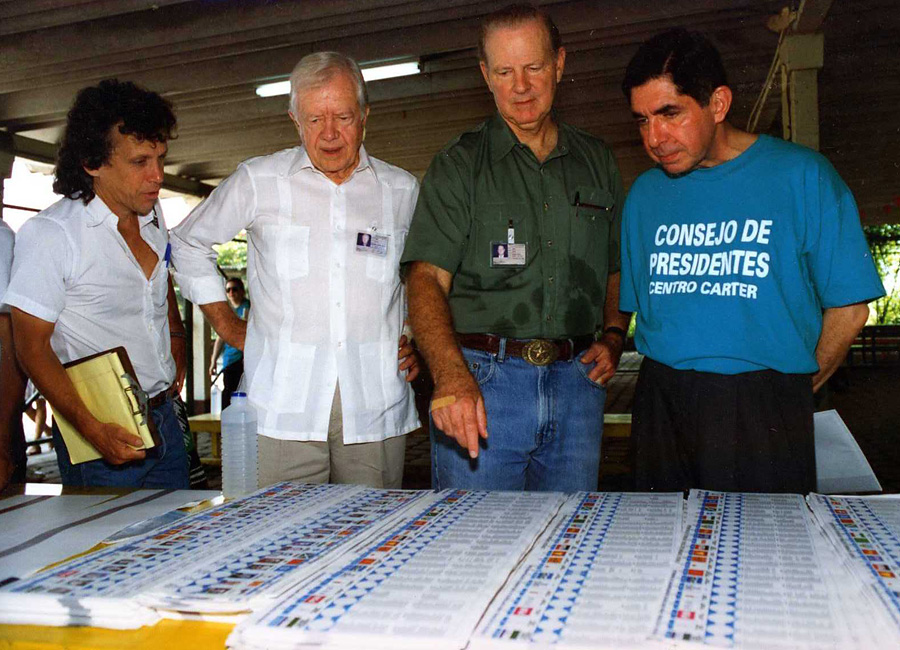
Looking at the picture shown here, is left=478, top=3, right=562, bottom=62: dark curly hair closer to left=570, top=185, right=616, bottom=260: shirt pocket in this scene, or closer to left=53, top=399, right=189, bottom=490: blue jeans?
left=570, top=185, right=616, bottom=260: shirt pocket

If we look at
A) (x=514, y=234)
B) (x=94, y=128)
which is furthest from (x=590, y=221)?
(x=94, y=128)

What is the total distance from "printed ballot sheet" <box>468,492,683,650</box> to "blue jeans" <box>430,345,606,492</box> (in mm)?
552

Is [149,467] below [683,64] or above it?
below

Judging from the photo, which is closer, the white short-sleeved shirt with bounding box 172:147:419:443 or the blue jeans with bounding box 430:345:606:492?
the blue jeans with bounding box 430:345:606:492

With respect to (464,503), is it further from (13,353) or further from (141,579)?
(13,353)

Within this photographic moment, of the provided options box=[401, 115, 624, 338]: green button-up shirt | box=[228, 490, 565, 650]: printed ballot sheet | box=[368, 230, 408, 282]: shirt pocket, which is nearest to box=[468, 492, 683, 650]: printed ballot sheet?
box=[228, 490, 565, 650]: printed ballot sheet

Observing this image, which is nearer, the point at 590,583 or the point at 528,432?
the point at 590,583

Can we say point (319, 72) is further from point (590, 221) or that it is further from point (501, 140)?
point (590, 221)

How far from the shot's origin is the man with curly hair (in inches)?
80.4

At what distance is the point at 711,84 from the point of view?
182 centimetres

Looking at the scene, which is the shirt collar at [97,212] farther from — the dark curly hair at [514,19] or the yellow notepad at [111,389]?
the dark curly hair at [514,19]

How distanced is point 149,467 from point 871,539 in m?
1.74

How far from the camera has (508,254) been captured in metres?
2.04

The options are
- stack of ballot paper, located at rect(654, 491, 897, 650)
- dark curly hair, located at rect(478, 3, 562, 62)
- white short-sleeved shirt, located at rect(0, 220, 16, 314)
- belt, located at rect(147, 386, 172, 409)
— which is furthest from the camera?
white short-sleeved shirt, located at rect(0, 220, 16, 314)
